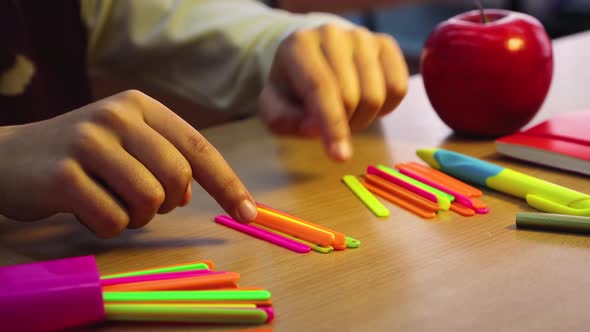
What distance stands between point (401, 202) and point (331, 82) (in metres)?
0.15

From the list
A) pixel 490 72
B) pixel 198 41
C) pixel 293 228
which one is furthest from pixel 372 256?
→ pixel 198 41

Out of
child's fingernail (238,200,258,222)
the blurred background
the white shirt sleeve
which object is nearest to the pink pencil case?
child's fingernail (238,200,258,222)

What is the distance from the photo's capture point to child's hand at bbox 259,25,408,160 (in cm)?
74

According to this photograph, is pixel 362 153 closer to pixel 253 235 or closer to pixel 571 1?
pixel 253 235

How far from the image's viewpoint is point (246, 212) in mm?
607


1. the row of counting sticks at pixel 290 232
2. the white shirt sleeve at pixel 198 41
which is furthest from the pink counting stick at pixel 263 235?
the white shirt sleeve at pixel 198 41

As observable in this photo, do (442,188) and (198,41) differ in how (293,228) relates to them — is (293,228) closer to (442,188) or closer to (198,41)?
(442,188)

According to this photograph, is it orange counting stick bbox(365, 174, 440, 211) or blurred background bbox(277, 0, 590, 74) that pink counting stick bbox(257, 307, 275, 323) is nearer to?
orange counting stick bbox(365, 174, 440, 211)

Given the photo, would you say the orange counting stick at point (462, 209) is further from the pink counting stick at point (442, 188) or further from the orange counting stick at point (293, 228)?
the orange counting stick at point (293, 228)

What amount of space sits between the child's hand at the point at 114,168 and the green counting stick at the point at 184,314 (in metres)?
0.12

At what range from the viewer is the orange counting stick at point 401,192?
0.65 meters

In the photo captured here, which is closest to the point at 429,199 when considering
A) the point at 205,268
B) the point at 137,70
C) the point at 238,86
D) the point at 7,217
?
the point at 205,268

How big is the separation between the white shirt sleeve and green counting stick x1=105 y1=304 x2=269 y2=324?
1.99 feet

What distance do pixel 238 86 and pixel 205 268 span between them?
23.3 inches
